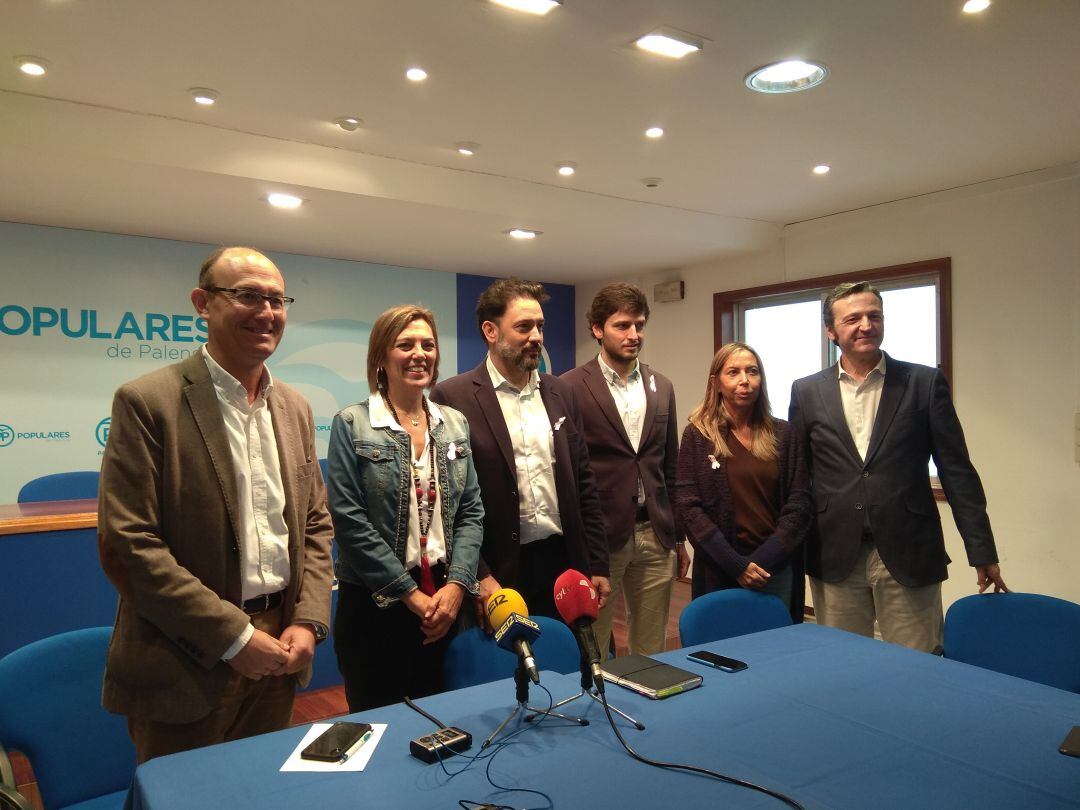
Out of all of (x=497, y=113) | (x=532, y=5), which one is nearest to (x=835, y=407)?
(x=532, y=5)

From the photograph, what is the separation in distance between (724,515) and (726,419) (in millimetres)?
Result: 375

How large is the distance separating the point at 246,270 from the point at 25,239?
156 inches

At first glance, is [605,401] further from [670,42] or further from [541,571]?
[670,42]

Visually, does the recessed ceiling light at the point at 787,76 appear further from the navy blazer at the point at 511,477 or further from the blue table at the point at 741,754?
the blue table at the point at 741,754

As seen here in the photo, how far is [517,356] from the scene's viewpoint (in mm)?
2602

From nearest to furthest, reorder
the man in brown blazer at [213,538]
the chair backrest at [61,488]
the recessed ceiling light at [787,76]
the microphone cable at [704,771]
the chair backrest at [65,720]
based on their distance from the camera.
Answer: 1. the microphone cable at [704,771]
2. the man in brown blazer at [213,538]
3. the chair backrest at [65,720]
4. the recessed ceiling light at [787,76]
5. the chair backrest at [61,488]

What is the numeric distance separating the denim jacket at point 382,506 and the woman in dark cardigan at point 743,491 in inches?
38.8

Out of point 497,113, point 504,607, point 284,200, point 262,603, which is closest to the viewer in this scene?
point 504,607

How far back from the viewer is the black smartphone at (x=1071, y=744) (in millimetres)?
1475

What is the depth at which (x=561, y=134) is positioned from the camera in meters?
3.80

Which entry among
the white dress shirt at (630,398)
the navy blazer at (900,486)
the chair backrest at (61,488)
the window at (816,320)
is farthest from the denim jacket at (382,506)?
the window at (816,320)

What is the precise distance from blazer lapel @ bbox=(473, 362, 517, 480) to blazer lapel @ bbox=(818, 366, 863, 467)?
1.20 meters

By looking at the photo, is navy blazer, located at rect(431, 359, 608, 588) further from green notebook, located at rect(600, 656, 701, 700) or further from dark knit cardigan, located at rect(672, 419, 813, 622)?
green notebook, located at rect(600, 656, 701, 700)

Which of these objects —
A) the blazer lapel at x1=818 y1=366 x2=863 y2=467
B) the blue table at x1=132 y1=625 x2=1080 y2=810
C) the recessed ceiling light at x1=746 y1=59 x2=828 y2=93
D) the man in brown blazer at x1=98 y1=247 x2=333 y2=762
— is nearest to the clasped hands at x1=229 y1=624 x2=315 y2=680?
the man in brown blazer at x1=98 y1=247 x2=333 y2=762
